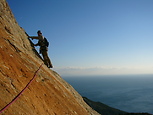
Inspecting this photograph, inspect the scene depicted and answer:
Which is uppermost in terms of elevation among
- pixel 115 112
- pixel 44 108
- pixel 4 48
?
pixel 4 48

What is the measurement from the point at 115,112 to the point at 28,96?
42.2 metres

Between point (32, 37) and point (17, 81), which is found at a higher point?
point (32, 37)

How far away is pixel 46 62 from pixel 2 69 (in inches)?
359

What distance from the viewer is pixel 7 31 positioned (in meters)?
11.4

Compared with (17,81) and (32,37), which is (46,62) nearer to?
(32,37)

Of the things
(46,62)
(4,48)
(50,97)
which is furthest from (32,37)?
(50,97)

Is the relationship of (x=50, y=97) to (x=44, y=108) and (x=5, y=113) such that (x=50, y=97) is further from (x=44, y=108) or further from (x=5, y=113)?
(x=5, y=113)

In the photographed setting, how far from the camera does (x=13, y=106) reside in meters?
5.86

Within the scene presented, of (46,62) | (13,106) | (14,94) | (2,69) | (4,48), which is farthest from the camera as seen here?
(46,62)

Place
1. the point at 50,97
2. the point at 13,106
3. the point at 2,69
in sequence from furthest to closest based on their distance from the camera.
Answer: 1. the point at 50,97
2. the point at 2,69
3. the point at 13,106

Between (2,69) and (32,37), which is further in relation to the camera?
(32,37)

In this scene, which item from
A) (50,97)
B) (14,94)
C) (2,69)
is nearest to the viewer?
(14,94)

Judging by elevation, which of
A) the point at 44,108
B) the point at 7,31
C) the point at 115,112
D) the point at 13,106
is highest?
the point at 7,31

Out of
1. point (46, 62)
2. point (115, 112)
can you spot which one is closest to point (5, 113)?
point (46, 62)
